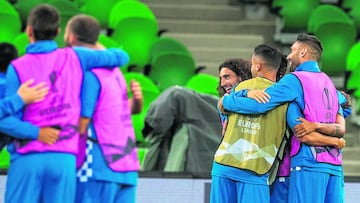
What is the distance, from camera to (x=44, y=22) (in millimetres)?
4746

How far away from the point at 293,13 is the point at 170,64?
190 cm

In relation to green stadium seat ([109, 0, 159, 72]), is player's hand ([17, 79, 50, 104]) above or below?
below

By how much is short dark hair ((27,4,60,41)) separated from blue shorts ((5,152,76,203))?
594mm

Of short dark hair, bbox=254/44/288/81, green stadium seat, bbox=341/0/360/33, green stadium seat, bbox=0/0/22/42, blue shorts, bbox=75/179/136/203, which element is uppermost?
green stadium seat, bbox=341/0/360/33

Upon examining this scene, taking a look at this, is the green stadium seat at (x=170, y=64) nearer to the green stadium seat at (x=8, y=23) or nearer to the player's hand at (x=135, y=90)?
the green stadium seat at (x=8, y=23)

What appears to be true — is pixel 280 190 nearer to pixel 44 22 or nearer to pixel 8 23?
pixel 44 22

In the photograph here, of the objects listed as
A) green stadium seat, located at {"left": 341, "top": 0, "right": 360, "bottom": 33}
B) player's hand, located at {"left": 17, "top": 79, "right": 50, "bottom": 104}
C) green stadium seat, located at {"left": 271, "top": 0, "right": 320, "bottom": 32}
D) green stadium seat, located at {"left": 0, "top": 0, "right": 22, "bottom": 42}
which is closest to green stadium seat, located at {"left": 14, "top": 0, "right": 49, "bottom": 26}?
green stadium seat, located at {"left": 0, "top": 0, "right": 22, "bottom": 42}

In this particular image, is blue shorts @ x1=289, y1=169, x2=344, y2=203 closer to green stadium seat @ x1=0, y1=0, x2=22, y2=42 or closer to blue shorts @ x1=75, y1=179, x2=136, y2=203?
blue shorts @ x1=75, y1=179, x2=136, y2=203

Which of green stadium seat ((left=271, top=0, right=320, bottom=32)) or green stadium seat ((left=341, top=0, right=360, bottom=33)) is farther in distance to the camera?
green stadium seat ((left=341, top=0, right=360, bottom=33))

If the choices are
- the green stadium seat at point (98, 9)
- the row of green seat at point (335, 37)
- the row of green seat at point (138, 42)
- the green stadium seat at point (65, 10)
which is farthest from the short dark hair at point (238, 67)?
the green stadium seat at point (98, 9)

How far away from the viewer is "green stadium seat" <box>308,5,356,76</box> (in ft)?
33.7

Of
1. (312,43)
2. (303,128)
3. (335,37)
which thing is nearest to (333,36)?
(335,37)

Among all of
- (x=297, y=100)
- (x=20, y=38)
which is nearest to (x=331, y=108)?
(x=297, y=100)

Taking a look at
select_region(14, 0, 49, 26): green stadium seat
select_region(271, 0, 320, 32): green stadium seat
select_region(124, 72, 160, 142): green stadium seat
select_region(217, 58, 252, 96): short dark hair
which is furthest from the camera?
select_region(271, 0, 320, 32): green stadium seat
